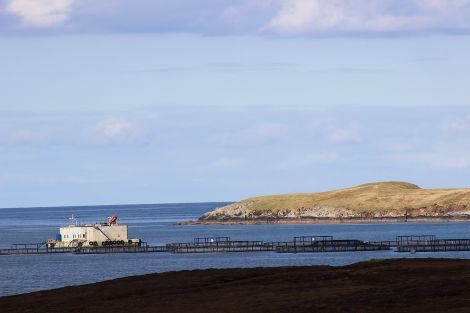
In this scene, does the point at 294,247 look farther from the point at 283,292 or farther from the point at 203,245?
the point at 283,292

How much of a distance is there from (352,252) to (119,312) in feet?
347

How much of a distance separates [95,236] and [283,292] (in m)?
126

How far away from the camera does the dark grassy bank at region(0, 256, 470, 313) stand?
46.7 meters

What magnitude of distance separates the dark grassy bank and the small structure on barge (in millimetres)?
112163

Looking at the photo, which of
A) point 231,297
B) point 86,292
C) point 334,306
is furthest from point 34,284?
point 334,306

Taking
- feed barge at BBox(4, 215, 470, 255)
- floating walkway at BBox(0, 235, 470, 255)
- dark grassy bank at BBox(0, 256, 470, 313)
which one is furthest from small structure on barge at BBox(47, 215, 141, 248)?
dark grassy bank at BBox(0, 256, 470, 313)

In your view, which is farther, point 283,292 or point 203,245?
point 203,245

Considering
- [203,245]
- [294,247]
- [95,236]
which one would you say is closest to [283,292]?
[294,247]

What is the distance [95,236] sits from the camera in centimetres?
17575

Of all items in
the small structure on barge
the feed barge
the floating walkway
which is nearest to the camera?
the floating walkway

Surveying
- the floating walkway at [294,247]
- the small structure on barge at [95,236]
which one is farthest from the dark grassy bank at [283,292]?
the small structure on barge at [95,236]

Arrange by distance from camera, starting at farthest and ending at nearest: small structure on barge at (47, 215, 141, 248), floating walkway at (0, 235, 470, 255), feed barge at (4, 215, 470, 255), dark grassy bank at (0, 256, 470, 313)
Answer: small structure on barge at (47, 215, 141, 248), feed barge at (4, 215, 470, 255), floating walkway at (0, 235, 470, 255), dark grassy bank at (0, 256, 470, 313)

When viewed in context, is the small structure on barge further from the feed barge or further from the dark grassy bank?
the dark grassy bank

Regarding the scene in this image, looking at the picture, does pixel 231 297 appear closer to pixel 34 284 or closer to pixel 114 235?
pixel 34 284
